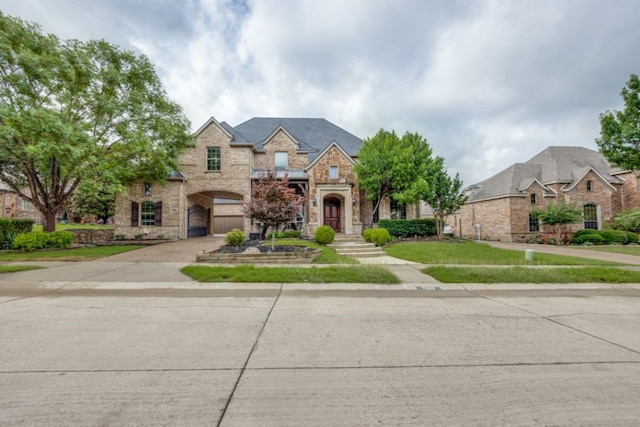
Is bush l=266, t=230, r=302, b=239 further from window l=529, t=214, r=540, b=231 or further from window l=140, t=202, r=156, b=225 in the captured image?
window l=529, t=214, r=540, b=231

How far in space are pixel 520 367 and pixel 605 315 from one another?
3.29m

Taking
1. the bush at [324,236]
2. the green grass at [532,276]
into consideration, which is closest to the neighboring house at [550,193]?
the green grass at [532,276]

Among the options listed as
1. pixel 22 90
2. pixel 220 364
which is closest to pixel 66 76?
pixel 22 90

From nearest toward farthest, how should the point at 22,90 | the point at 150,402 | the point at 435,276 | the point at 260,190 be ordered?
the point at 150,402, the point at 435,276, the point at 260,190, the point at 22,90

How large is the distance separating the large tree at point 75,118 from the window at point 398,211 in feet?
45.6

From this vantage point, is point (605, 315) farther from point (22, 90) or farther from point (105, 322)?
point (22, 90)

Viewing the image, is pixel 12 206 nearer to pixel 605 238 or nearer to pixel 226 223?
pixel 226 223

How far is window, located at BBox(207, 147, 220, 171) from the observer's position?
18562 mm

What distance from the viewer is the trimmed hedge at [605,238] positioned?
18.5 m

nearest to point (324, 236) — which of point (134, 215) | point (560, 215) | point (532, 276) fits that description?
point (532, 276)

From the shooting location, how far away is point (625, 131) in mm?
13086

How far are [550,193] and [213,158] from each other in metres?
25.4

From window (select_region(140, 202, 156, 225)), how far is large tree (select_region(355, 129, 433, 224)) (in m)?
13.7

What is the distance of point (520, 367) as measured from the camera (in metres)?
2.88
